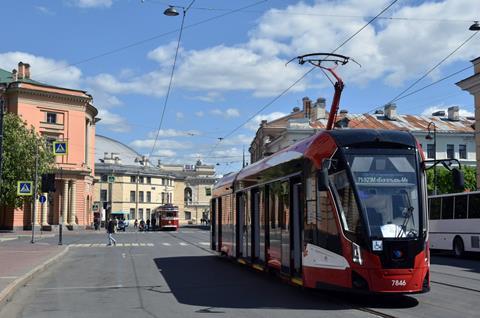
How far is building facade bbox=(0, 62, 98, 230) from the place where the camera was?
223ft

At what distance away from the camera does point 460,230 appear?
2716 centimetres

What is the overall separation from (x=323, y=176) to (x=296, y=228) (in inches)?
104

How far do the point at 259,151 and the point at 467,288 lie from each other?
77150mm

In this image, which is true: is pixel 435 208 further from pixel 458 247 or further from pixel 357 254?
pixel 357 254

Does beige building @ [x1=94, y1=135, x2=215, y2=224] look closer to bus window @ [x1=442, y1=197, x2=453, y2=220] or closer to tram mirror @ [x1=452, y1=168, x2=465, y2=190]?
bus window @ [x1=442, y1=197, x2=453, y2=220]

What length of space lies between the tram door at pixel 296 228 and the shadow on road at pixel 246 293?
59cm

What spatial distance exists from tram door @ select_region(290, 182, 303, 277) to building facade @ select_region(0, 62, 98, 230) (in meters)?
57.7

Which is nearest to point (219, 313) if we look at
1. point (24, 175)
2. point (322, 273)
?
point (322, 273)

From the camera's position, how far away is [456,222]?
27562mm

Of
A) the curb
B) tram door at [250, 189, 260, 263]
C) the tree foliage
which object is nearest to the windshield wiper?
tram door at [250, 189, 260, 263]

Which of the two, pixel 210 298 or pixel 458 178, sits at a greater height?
pixel 458 178

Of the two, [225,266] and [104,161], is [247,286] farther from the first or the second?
[104,161]

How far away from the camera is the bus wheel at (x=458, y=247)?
2695 cm

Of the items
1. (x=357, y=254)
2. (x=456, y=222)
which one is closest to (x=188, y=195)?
(x=456, y=222)
